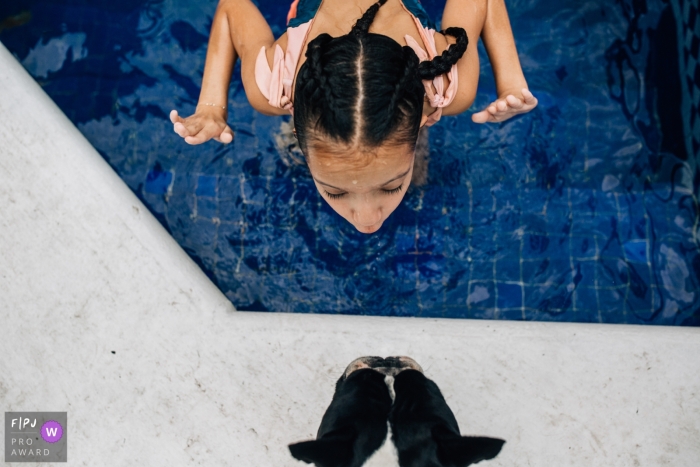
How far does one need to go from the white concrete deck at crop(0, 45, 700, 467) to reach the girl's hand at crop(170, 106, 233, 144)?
23.8 inches

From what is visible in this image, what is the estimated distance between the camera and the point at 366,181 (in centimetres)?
154

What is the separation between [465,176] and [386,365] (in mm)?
1144

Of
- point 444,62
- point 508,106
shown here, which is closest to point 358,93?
point 444,62

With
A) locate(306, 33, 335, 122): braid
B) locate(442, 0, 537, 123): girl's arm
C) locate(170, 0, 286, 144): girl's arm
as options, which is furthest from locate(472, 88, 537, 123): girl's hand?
locate(170, 0, 286, 144): girl's arm

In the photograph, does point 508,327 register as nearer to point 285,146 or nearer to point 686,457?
point 686,457

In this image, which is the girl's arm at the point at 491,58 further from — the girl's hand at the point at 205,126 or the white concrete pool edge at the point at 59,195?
the white concrete pool edge at the point at 59,195

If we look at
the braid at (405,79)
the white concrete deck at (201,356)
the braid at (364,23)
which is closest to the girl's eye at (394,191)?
the braid at (405,79)

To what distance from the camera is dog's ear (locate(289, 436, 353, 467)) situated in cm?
138

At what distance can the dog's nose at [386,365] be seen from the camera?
184cm

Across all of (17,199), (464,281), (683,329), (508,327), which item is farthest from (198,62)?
(683,329)

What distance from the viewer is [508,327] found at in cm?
221

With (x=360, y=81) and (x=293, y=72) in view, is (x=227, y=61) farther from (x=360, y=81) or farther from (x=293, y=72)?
(x=360, y=81)

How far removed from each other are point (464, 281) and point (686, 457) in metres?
1.13

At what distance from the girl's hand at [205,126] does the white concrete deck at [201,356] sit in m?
0.60
